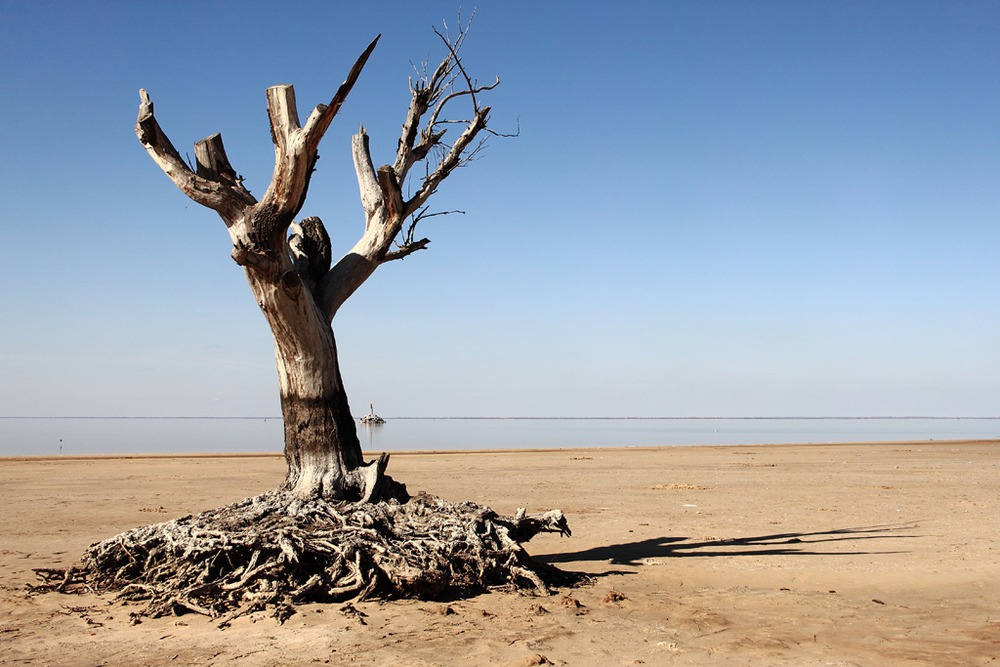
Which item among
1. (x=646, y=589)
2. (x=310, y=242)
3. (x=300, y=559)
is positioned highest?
(x=310, y=242)

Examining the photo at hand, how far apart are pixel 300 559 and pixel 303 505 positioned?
2.59 feet

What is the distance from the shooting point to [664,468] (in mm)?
22562

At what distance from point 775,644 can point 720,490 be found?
446 inches

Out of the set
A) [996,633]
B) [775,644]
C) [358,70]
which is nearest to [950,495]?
[996,633]

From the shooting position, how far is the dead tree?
266 inches

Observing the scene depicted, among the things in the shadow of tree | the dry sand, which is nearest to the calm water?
the dry sand

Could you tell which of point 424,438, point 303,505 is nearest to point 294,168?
point 303,505

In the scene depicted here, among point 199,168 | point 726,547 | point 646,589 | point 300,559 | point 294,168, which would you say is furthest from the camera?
point 726,547

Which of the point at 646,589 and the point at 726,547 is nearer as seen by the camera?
the point at 646,589

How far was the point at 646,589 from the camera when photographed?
24.9 feet

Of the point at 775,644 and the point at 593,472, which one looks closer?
the point at 775,644

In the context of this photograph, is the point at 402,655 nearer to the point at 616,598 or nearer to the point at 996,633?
the point at 616,598

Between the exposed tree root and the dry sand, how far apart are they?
21 cm

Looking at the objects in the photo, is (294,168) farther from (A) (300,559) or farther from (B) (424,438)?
(B) (424,438)
